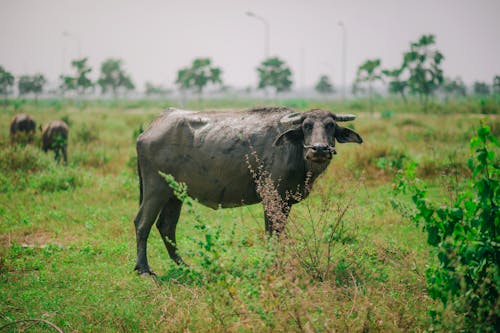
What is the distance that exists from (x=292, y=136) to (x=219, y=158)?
0.92m

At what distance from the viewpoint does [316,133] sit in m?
4.94

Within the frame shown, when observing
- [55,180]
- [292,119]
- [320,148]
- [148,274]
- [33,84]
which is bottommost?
[148,274]

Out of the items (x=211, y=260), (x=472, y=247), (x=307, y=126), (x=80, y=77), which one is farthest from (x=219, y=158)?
(x=80, y=77)

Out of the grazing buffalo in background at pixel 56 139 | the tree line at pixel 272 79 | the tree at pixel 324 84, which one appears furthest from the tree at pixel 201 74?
the grazing buffalo in background at pixel 56 139

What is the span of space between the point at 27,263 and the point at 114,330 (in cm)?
235

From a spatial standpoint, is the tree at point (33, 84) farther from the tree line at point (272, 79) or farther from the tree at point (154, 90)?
the tree at point (154, 90)

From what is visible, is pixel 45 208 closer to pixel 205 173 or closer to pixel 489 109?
pixel 205 173

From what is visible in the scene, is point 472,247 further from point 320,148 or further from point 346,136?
point 346,136

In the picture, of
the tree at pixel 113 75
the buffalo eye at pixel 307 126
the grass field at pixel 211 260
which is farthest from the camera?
the tree at pixel 113 75

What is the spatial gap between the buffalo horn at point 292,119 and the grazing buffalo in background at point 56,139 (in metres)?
9.28

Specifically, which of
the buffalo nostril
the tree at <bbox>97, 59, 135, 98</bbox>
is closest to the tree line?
the tree at <bbox>97, 59, 135, 98</bbox>

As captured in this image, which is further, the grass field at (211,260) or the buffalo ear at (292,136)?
the buffalo ear at (292,136)

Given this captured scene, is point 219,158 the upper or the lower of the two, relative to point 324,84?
lower

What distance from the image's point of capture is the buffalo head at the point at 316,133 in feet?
15.5
